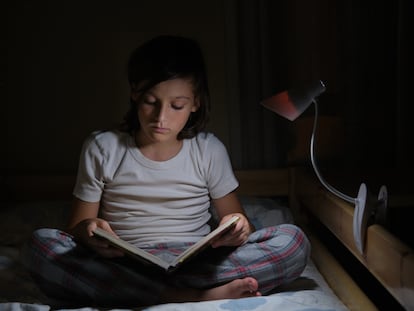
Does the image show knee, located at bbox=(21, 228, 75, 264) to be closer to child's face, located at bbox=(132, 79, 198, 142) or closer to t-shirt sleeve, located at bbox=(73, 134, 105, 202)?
t-shirt sleeve, located at bbox=(73, 134, 105, 202)

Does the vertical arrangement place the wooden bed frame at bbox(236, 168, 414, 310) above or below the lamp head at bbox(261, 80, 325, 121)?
below

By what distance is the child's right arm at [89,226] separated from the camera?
1.15 meters

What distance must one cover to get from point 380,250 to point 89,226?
0.58 metres

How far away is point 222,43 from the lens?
212 centimetres

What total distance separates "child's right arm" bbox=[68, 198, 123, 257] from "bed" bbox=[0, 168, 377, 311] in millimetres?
118

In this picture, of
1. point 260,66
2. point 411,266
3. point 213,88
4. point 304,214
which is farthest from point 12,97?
point 411,266

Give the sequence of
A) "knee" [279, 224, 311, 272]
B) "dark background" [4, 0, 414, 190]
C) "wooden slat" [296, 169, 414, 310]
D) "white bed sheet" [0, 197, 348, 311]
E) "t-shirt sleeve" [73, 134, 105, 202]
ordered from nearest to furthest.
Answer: "wooden slat" [296, 169, 414, 310] → "white bed sheet" [0, 197, 348, 311] → "knee" [279, 224, 311, 272] → "t-shirt sleeve" [73, 134, 105, 202] → "dark background" [4, 0, 414, 190]

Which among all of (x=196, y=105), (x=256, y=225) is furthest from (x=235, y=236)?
(x=256, y=225)

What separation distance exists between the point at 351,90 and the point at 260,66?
1.09 feet

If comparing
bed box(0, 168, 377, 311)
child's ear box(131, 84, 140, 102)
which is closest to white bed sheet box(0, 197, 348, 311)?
bed box(0, 168, 377, 311)

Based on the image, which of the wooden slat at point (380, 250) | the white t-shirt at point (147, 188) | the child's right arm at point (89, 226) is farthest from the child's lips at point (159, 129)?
the wooden slat at point (380, 250)

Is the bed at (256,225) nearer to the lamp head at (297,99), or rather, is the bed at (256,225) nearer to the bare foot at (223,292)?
the bare foot at (223,292)

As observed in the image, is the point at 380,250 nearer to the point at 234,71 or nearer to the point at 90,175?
the point at 90,175

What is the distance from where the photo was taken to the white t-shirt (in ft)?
4.55
